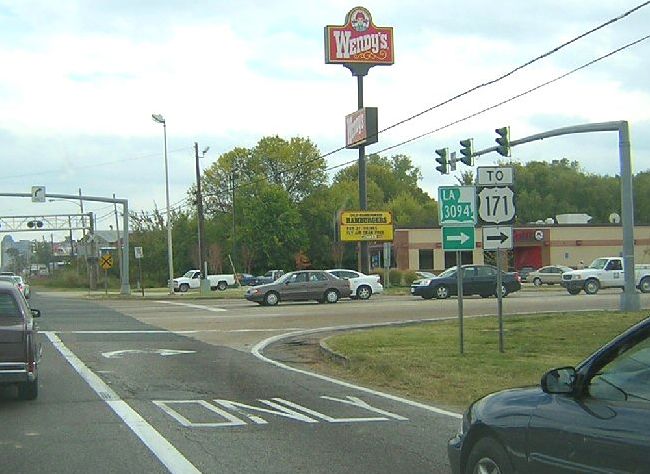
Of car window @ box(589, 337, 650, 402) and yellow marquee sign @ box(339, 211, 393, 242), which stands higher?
yellow marquee sign @ box(339, 211, 393, 242)

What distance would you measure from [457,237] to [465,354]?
2.14 m

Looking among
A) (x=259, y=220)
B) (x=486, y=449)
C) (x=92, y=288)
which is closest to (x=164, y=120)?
(x=92, y=288)

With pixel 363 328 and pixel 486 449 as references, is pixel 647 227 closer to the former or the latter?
pixel 363 328

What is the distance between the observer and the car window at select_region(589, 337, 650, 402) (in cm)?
466

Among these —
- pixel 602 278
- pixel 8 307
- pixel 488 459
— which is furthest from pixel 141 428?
pixel 602 278

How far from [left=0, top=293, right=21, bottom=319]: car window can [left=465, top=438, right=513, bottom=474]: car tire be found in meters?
7.58

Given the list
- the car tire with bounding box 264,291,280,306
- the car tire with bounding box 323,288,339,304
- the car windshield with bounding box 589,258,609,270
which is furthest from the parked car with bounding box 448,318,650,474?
the car windshield with bounding box 589,258,609,270

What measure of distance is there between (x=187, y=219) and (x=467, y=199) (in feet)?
279

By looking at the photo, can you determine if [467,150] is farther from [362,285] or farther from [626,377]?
[626,377]

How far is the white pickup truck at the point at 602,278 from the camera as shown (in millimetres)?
40188

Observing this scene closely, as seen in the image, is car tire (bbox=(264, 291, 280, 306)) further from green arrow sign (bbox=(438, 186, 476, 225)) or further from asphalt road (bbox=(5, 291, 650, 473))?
green arrow sign (bbox=(438, 186, 476, 225))

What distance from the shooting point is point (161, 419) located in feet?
33.5

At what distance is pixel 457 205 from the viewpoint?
1536cm

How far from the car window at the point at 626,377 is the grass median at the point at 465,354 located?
628cm
